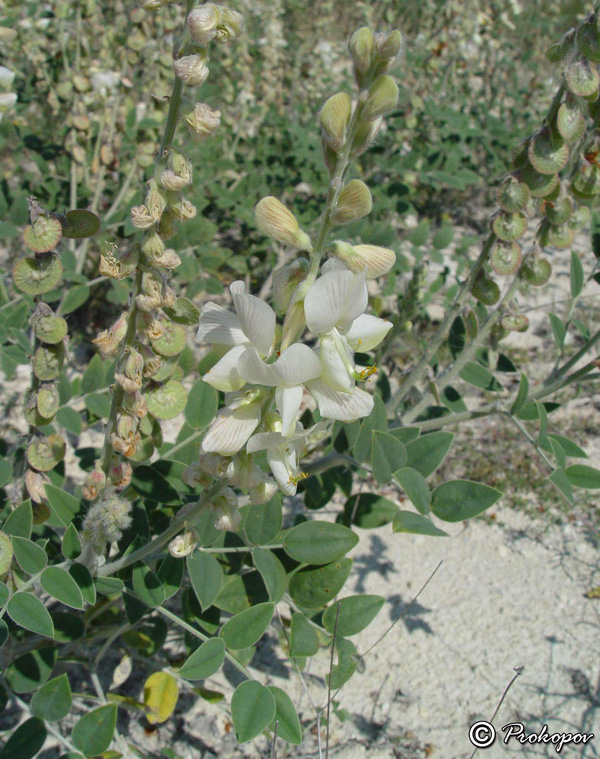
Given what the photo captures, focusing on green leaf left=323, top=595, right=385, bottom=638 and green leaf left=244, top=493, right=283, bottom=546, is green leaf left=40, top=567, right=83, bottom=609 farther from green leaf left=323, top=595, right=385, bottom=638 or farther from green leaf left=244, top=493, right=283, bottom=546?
green leaf left=323, top=595, right=385, bottom=638

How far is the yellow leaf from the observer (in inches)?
71.2

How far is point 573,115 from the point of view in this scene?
4.88 ft

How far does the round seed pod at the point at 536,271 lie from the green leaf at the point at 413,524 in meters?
0.77

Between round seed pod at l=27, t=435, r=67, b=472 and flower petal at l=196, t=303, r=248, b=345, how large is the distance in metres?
0.64

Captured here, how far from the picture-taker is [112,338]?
3.80 ft

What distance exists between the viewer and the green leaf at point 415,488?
59.1 inches

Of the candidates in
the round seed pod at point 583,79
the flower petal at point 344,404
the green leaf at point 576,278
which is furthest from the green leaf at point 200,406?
the green leaf at point 576,278

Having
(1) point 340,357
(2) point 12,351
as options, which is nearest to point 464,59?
(2) point 12,351

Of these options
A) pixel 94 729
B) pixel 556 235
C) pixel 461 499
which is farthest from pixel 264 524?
pixel 556 235

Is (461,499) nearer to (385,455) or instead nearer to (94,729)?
(385,455)

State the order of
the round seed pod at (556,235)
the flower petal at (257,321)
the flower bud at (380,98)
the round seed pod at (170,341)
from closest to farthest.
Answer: the flower bud at (380,98)
the flower petal at (257,321)
the round seed pod at (170,341)
the round seed pod at (556,235)

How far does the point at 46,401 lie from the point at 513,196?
118cm

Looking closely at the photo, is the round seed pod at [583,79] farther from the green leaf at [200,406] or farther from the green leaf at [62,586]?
the green leaf at [62,586]

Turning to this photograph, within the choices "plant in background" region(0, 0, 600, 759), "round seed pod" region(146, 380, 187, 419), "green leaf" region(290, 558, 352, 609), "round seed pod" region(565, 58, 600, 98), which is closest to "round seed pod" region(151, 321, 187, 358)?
"plant in background" region(0, 0, 600, 759)
